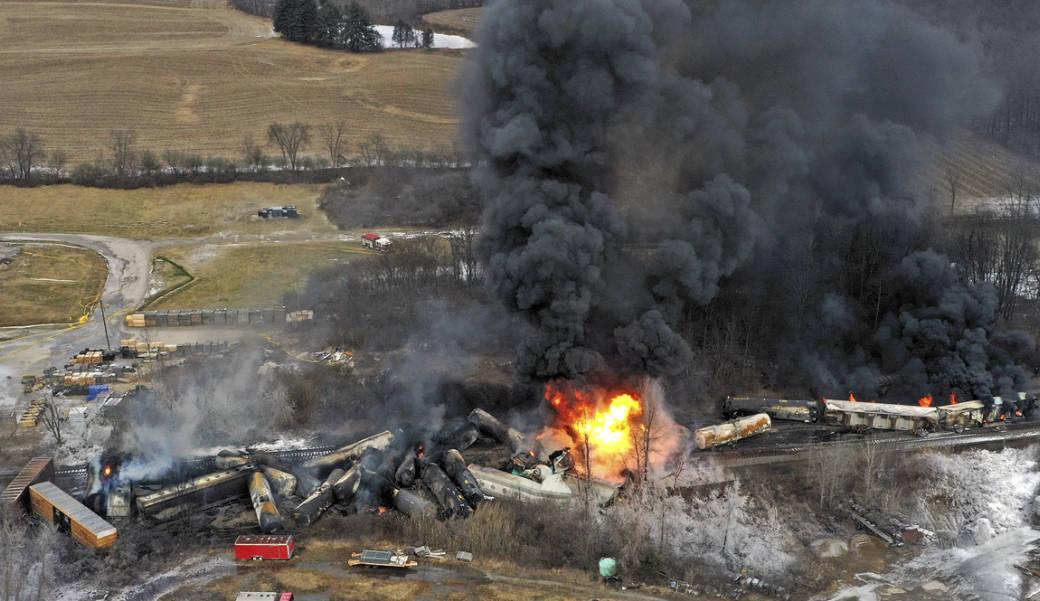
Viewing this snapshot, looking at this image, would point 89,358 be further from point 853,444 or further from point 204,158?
point 853,444

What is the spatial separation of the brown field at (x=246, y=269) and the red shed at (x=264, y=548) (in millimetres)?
31485

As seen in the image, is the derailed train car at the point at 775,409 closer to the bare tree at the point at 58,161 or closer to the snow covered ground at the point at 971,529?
the snow covered ground at the point at 971,529

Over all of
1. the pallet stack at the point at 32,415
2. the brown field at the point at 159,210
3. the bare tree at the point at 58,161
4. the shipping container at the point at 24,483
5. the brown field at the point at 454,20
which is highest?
the brown field at the point at 454,20

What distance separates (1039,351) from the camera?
57.1m

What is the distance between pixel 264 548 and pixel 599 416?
17.2 m

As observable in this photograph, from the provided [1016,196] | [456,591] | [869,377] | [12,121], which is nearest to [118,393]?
[456,591]

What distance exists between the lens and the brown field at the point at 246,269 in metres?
66.7

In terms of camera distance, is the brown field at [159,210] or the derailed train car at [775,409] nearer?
the derailed train car at [775,409]

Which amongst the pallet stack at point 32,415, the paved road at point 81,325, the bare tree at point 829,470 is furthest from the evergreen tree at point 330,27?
the bare tree at point 829,470

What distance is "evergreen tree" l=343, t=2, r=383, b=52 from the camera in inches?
4756

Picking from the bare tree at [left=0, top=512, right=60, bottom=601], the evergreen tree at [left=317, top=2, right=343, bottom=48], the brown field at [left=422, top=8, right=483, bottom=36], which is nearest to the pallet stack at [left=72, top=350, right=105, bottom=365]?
the bare tree at [left=0, top=512, right=60, bottom=601]

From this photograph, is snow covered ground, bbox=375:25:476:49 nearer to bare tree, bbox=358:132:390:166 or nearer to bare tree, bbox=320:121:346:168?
bare tree, bbox=320:121:346:168

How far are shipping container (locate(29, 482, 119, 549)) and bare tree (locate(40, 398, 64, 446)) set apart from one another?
7.14m

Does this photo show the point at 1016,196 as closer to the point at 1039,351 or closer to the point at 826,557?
the point at 1039,351
